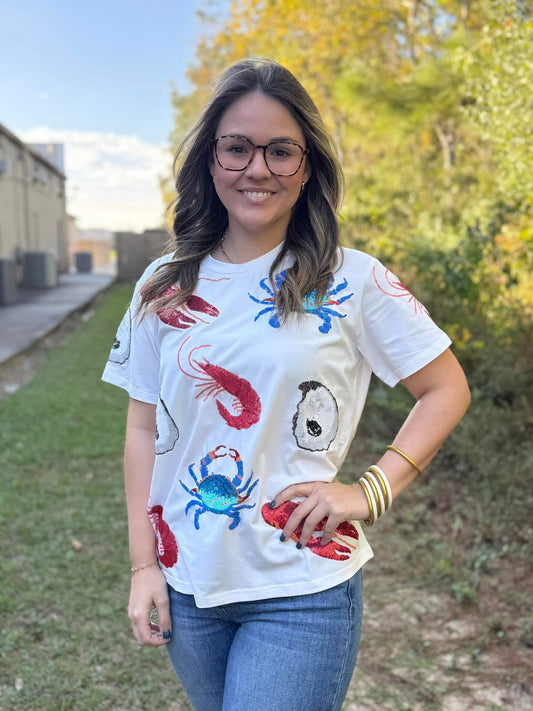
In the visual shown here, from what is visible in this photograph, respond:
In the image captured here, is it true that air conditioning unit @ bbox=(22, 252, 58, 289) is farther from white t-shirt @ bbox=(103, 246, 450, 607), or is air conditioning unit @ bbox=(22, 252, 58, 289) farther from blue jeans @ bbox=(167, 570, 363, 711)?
blue jeans @ bbox=(167, 570, 363, 711)

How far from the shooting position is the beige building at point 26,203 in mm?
21203

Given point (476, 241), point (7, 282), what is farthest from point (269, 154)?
point (7, 282)

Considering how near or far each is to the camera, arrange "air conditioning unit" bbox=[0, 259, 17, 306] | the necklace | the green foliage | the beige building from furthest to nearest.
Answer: the beige building → "air conditioning unit" bbox=[0, 259, 17, 306] → the green foliage → the necklace

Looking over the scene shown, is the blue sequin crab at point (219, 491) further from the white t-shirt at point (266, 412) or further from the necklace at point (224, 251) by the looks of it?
the necklace at point (224, 251)

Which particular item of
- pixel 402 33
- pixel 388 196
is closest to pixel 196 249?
pixel 388 196

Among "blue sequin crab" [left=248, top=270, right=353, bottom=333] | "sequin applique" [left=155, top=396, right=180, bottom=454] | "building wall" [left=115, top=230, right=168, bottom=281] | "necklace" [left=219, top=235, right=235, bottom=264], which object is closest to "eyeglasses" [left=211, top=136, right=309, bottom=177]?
"necklace" [left=219, top=235, right=235, bottom=264]

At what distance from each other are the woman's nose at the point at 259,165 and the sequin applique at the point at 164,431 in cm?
55

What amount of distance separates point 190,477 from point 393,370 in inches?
19.4

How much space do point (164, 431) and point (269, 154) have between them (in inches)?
26.4

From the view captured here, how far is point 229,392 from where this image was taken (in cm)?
138

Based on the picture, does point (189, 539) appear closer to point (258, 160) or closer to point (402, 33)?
point (258, 160)

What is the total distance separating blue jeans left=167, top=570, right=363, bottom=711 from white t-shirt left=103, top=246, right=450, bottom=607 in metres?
0.04

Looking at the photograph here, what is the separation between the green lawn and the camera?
9.00ft

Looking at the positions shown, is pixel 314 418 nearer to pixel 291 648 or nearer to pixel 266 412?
pixel 266 412
